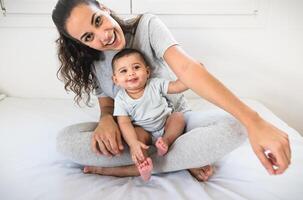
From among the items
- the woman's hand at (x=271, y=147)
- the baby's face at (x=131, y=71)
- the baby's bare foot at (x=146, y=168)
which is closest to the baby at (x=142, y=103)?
the baby's face at (x=131, y=71)

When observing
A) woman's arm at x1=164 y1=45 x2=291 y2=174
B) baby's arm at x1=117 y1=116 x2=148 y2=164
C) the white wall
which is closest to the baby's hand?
baby's arm at x1=117 y1=116 x2=148 y2=164

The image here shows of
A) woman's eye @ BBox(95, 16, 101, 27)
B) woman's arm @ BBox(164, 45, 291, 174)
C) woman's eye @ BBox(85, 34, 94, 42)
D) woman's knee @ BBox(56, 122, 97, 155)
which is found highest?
woman's eye @ BBox(95, 16, 101, 27)

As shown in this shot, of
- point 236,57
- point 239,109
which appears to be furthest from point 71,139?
point 236,57

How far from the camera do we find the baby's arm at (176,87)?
3.24ft

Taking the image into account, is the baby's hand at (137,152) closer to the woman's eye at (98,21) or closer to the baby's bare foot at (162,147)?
the baby's bare foot at (162,147)

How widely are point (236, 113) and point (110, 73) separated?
1.86 feet

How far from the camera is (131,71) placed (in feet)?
3.34

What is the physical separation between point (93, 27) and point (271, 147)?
0.64 meters

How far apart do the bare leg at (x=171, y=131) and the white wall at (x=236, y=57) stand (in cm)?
70

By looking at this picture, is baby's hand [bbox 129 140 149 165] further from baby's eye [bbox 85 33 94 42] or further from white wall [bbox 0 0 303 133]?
white wall [bbox 0 0 303 133]

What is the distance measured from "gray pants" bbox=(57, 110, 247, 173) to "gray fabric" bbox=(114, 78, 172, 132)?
9 cm

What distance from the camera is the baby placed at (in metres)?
1.02

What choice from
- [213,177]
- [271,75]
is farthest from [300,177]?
[271,75]

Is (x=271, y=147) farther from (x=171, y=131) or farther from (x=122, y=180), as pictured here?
(x=122, y=180)
